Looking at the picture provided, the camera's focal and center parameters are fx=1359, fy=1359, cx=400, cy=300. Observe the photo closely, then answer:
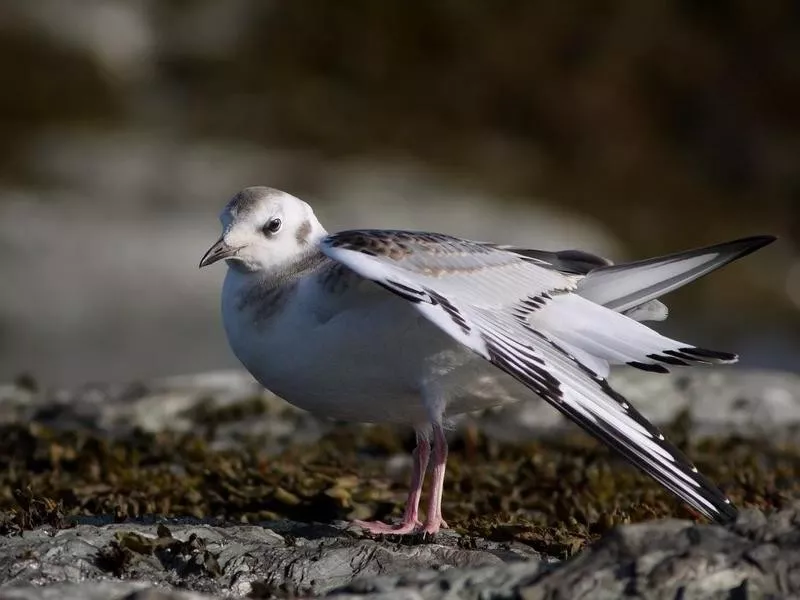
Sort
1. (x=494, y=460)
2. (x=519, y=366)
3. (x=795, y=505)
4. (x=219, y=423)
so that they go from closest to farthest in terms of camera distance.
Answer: (x=795, y=505), (x=519, y=366), (x=494, y=460), (x=219, y=423)

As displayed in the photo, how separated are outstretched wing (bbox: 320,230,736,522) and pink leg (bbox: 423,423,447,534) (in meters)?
0.58

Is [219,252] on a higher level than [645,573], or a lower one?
higher

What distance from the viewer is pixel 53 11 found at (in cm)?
2591

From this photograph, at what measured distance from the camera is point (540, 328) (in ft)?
19.9

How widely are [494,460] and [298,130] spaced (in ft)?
56.2

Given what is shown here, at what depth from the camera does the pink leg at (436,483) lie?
577 cm

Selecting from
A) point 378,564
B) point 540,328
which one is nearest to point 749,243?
point 540,328

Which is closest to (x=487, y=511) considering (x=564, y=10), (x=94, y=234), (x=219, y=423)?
(x=219, y=423)

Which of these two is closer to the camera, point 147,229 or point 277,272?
point 277,272

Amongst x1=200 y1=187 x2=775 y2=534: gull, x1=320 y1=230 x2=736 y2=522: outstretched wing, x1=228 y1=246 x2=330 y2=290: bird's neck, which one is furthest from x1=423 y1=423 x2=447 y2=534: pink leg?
x1=228 y1=246 x2=330 y2=290: bird's neck

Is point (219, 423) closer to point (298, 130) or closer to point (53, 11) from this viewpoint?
point (298, 130)

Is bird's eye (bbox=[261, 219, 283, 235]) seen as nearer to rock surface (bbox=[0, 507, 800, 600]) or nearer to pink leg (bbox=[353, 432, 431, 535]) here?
pink leg (bbox=[353, 432, 431, 535])

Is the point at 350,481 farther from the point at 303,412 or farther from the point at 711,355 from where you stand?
the point at 303,412

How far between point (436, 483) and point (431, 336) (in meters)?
0.68
